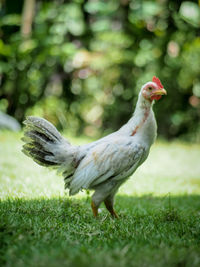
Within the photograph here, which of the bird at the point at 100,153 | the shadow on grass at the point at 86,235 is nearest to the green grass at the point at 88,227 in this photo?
the shadow on grass at the point at 86,235

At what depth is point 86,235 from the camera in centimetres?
302

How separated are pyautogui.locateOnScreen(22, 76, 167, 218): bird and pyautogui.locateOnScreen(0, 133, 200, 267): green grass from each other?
12.0 inches

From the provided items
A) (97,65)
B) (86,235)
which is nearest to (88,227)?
(86,235)

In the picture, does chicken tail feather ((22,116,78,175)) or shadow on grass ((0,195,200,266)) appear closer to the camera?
shadow on grass ((0,195,200,266))

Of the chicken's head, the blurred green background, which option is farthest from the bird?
the blurred green background

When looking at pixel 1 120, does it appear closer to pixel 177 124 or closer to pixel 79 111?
pixel 79 111

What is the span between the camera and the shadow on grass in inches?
93.4

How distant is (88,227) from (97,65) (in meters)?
8.65

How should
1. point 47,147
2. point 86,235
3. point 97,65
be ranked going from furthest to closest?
point 97,65 < point 47,147 < point 86,235

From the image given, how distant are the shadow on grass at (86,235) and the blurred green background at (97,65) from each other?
5687 mm

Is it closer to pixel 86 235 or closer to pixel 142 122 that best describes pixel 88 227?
pixel 86 235

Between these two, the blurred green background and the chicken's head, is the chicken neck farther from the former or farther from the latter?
the blurred green background

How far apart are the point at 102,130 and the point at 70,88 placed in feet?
7.40

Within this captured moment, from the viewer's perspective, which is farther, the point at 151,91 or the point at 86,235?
the point at 151,91
